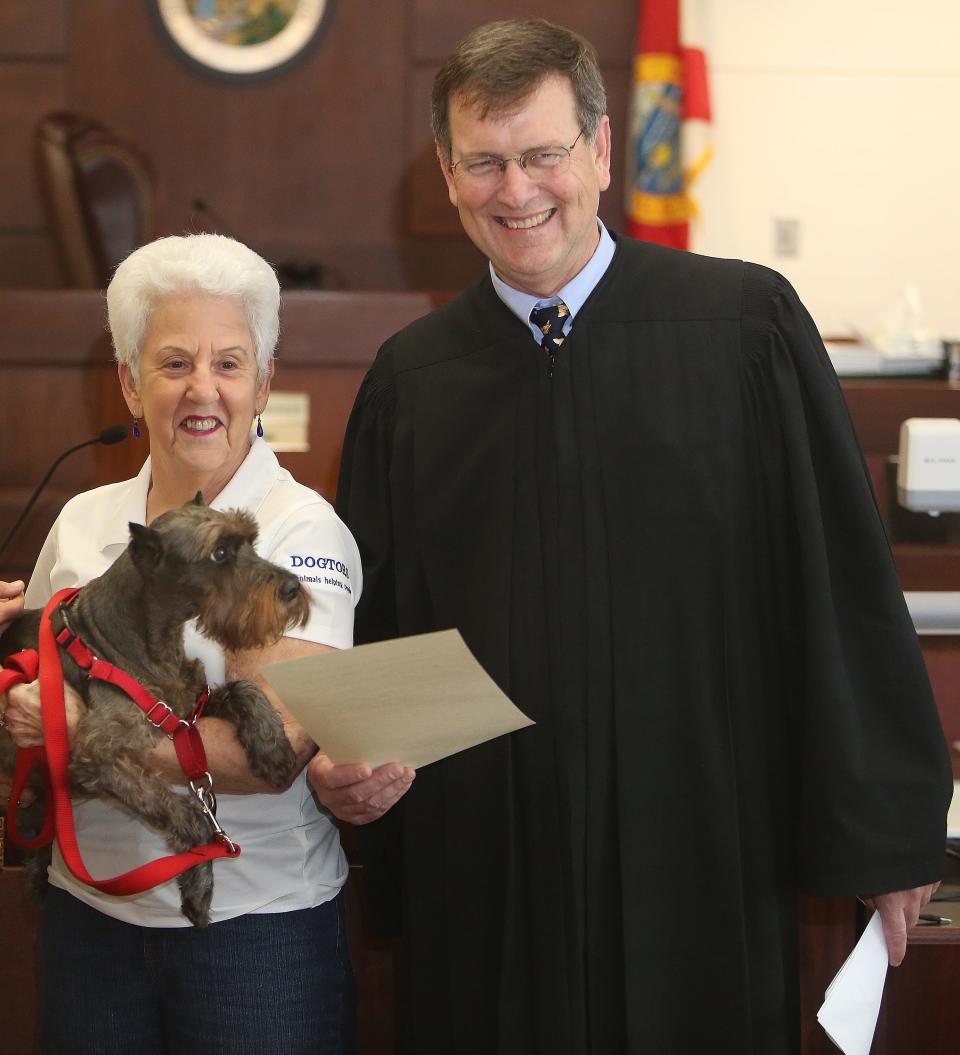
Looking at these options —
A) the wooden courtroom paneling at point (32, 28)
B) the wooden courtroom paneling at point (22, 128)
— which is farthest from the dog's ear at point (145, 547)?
the wooden courtroom paneling at point (32, 28)

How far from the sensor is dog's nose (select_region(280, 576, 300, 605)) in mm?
1412

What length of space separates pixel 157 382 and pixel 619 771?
0.81 metres

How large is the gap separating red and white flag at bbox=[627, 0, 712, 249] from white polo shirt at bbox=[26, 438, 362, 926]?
129 inches

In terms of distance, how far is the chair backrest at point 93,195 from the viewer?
3820 mm

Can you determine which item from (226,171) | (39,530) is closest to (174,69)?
(226,171)

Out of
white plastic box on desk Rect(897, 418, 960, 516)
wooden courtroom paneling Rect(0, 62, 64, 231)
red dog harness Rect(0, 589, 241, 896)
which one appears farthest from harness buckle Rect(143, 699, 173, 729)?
wooden courtroom paneling Rect(0, 62, 64, 231)

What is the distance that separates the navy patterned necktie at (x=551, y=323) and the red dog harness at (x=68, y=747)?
2.44 feet

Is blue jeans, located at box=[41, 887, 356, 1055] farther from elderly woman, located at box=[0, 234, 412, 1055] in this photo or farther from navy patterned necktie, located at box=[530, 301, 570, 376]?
navy patterned necktie, located at box=[530, 301, 570, 376]

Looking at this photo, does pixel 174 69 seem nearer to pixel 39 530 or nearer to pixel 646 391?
pixel 39 530

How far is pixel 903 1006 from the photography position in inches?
74.8

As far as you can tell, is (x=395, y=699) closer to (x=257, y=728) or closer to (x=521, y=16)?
(x=257, y=728)

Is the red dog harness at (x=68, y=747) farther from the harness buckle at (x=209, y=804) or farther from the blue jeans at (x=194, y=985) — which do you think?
the blue jeans at (x=194, y=985)

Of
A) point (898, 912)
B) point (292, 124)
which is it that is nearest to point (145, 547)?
point (898, 912)

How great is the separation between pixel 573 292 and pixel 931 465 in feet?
3.34
